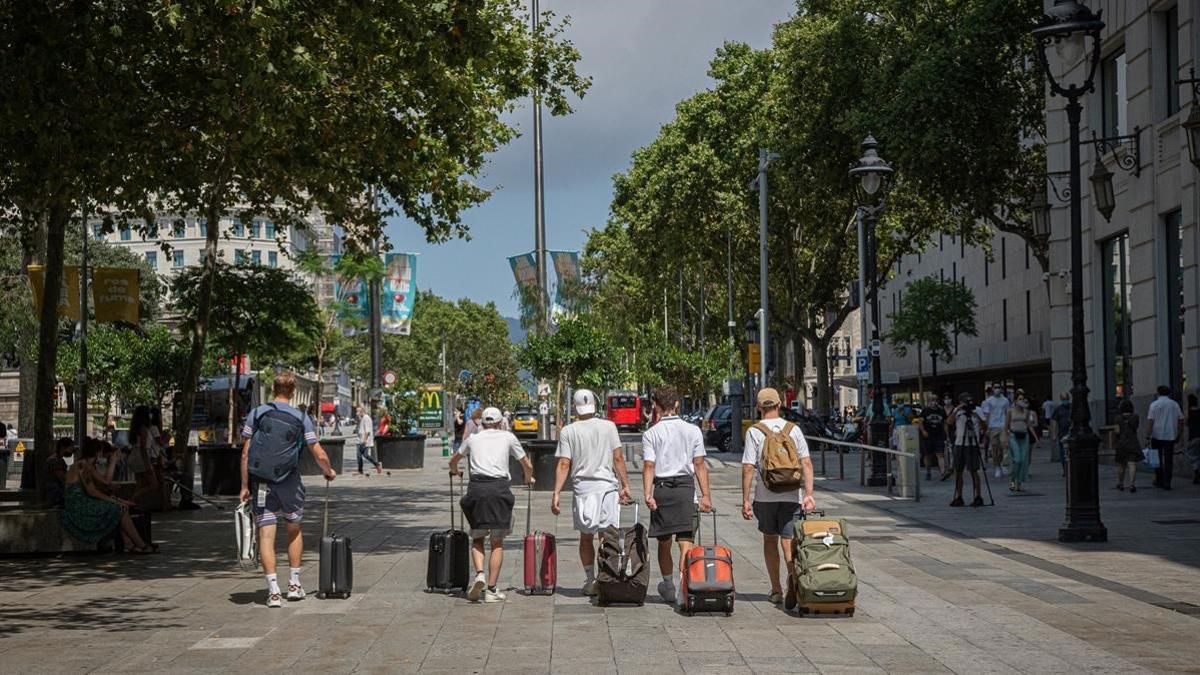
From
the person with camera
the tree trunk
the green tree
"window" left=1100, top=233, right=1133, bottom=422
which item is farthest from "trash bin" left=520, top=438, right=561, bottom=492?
the green tree

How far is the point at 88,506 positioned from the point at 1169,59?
1988 centimetres

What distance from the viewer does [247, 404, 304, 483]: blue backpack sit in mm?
12328

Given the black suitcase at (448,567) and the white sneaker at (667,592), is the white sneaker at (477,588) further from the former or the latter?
the white sneaker at (667,592)

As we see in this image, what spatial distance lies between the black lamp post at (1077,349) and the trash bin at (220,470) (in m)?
16.4

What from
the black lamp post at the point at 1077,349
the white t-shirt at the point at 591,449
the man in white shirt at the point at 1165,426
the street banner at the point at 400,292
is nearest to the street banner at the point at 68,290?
the white t-shirt at the point at 591,449

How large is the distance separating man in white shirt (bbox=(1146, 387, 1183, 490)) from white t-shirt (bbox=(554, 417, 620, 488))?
14.7 meters

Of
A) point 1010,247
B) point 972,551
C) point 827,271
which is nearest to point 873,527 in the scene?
point 972,551

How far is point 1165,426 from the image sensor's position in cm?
2456

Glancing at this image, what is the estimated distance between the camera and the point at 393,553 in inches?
665

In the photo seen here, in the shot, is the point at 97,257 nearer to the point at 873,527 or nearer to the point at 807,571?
the point at 873,527

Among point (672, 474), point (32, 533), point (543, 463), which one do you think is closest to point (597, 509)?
point (672, 474)

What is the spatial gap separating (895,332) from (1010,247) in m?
6.30

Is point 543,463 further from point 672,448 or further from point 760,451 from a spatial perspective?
point 760,451

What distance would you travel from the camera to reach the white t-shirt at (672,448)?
1216cm
